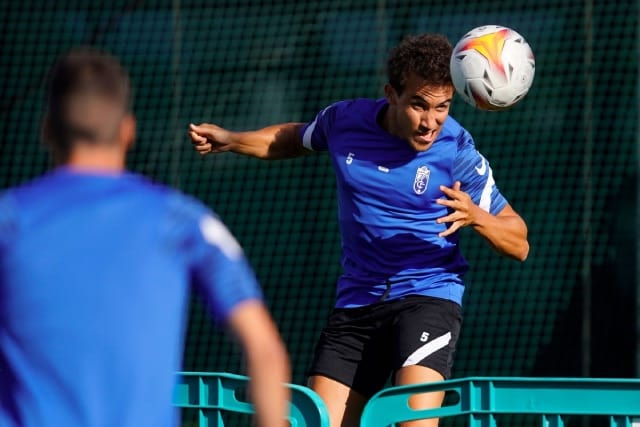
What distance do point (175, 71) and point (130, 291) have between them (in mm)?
7709

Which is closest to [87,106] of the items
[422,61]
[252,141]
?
[422,61]

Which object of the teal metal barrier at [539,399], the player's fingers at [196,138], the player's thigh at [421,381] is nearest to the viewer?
the teal metal barrier at [539,399]

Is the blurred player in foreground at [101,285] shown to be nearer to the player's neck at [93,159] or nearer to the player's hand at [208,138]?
the player's neck at [93,159]

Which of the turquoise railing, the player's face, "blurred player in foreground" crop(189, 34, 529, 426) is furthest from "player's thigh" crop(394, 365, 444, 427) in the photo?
the player's face

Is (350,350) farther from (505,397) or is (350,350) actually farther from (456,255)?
(505,397)

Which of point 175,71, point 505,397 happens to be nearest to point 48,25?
point 175,71

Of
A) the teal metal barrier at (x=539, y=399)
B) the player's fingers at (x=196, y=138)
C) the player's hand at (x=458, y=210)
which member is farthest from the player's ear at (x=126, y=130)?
the player's fingers at (x=196, y=138)

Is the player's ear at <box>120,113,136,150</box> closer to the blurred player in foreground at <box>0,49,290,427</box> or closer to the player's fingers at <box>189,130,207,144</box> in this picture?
the blurred player in foreground at <box>0,49,290,427</box>

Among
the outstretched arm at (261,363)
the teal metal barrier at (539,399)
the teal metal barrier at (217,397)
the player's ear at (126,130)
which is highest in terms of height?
the player's ear at (126,130)

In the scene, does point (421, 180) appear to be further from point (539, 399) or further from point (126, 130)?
point (126, 130)

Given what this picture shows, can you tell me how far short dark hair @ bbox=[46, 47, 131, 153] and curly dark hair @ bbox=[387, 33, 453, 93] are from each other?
7.77 ft

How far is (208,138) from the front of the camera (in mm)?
5039

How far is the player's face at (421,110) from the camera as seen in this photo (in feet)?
15.1

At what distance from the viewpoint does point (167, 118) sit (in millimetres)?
9859
